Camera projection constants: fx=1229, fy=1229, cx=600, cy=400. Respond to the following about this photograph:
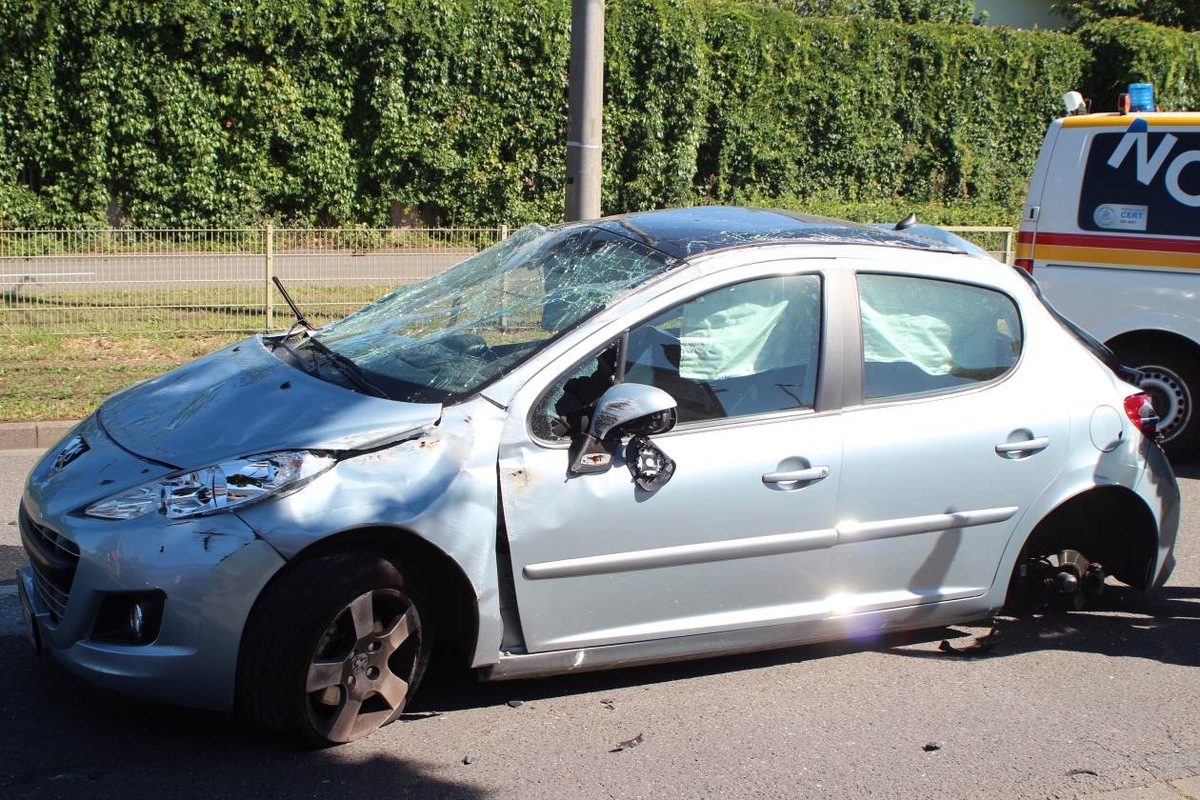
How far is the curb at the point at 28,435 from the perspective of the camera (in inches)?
326

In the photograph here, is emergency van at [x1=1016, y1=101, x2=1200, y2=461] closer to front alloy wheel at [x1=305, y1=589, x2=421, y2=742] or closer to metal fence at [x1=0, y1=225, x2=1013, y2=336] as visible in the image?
metal fence at [x1=0, y1=225, x2=1013, y2=336]

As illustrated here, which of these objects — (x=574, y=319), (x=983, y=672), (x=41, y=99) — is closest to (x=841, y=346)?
(x=574, y=319)

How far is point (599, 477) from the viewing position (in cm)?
409

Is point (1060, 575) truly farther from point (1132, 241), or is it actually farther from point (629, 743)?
point (1132, 241)

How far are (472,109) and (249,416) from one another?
17182 millimetres

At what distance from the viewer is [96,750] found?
12.6ft

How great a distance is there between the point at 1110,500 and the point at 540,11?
16.9 meters

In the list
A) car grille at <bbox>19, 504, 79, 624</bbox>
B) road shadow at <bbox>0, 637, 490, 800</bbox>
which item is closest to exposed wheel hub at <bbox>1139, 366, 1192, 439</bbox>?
road shadow at <bbox>0, 637, 490, 800</bbox>

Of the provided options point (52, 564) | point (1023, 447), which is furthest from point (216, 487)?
point (1023, 447)

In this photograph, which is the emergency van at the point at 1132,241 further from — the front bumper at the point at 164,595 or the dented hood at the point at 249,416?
the front bumper at the point at 164,595

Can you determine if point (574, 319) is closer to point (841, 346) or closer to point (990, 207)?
point (841, 346)

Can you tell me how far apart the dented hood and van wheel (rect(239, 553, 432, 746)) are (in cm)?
40

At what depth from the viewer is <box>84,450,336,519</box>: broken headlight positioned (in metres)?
3.69

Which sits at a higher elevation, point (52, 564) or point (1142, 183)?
point (1142, 183)
